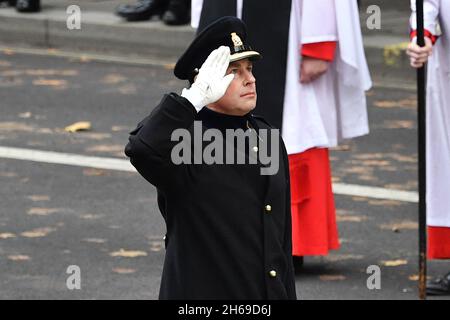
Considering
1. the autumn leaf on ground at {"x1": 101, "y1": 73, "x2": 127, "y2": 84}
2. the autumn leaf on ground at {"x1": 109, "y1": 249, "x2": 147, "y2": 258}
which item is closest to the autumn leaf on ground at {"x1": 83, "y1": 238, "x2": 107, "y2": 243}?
the autumn leaf on ground at {"x1": 109, "y1": 249, "x2": 147, "y2": 258}

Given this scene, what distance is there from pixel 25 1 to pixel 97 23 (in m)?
1.16

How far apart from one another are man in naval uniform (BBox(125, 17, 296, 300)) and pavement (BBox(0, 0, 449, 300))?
279cm

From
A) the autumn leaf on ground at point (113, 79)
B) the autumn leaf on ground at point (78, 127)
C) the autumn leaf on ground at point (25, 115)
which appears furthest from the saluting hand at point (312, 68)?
the autumn leaf on ground at point (113, 79)

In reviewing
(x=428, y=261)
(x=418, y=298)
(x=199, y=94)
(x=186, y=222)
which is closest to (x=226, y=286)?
(x=186, y=222)

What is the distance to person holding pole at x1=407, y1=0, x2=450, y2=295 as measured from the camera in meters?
7.58

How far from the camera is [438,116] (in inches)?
304

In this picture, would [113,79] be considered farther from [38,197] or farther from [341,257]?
[341,257]

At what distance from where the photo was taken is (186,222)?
4812mm

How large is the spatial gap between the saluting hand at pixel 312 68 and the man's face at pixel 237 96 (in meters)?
2.94

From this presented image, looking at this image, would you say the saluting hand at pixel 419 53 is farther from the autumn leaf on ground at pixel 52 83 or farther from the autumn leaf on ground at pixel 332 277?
the autumn leaf on ground at pixel 52 83

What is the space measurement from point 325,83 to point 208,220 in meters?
3.39

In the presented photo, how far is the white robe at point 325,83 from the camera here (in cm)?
786

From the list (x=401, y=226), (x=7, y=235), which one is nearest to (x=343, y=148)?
(x=401, y=226)
